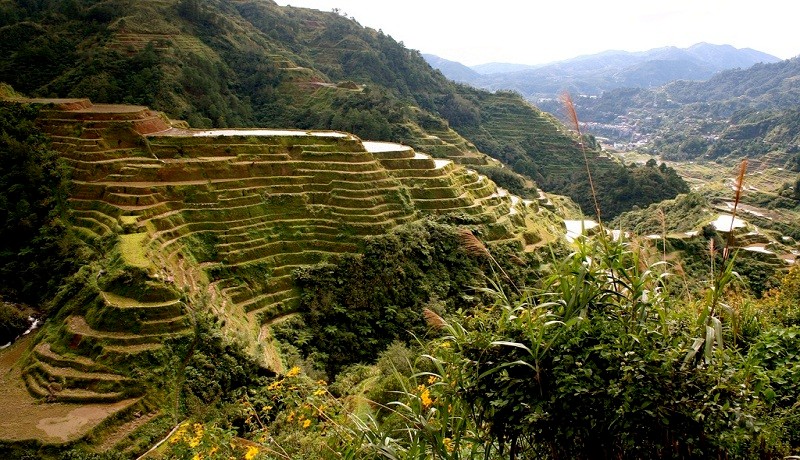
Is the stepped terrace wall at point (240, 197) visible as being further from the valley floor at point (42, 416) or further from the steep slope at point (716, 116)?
the steep slope at point (716, 116)

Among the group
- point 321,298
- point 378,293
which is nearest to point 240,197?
point 321,298

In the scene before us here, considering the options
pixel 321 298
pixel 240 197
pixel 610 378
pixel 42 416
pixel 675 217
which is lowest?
pixel 675 217

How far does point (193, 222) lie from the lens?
1620 cm

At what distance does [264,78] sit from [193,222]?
3067 cm

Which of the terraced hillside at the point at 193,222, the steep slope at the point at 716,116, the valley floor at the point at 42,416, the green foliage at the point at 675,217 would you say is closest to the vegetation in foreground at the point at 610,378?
the valley floor at the point at 42,416

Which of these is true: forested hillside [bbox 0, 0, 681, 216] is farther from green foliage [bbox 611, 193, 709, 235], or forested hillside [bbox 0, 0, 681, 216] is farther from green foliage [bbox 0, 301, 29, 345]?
green foliage [bbox 0, 301, 29, 345]

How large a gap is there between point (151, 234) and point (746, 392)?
1535 centimetres

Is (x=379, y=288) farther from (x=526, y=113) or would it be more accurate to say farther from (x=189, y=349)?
(x=526, y=113)

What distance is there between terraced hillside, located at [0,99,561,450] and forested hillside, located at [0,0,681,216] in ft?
41.6

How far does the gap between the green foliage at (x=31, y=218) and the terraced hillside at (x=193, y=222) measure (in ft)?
1.94

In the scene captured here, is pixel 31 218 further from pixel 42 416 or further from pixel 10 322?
pixel 42 416

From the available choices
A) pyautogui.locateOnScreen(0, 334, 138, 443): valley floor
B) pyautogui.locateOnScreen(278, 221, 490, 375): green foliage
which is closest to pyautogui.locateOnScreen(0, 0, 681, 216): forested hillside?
pyautogui.locateOnScreen(278, 221, 490, 375): green foliage

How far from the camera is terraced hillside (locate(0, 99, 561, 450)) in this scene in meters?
11.0

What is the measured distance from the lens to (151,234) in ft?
47.3
